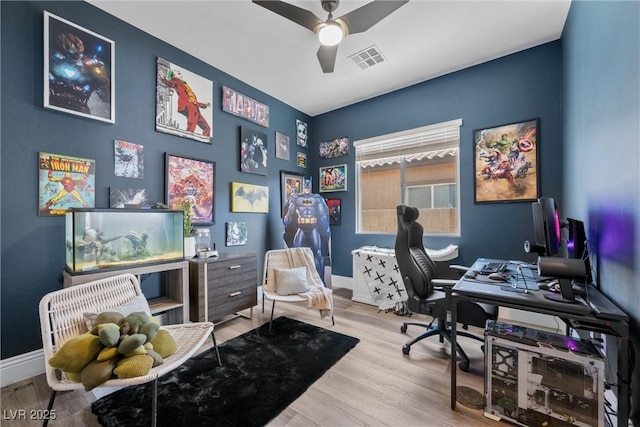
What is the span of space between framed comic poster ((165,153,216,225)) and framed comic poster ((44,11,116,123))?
655 mm

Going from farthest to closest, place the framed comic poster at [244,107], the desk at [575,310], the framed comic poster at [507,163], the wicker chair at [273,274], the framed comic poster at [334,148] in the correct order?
the framed comic poster at [334,148] < the framed comic poster at [244,107] < the framed comic poster at [507,163] < the wicker chair at [273,274] < the desk at [575,310]

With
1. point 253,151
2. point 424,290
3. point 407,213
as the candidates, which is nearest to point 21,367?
point 253,151

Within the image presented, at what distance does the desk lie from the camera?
3.30 ft

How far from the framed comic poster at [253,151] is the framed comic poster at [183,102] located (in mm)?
465

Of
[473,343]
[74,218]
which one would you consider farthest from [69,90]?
[473,343]

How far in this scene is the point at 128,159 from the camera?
2.27 meters

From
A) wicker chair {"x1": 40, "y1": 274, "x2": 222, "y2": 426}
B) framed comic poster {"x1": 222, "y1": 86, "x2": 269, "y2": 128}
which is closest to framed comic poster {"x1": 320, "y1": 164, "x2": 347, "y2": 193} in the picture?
framed comic poster {"x1": 222, "y1": 86, "x2": 269, "y2": 128}

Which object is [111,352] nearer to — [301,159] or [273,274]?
[273,274]

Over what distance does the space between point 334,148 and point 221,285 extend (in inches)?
111

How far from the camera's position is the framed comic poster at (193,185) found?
8.39 ft

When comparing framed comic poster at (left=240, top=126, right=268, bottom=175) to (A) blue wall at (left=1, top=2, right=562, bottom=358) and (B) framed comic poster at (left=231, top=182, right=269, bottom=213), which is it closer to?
(A) blue wall at (left=1, top=2, right=562, bottom=358)

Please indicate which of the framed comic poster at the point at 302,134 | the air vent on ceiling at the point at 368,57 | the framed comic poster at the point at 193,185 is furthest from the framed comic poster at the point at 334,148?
the framed comic poster at the point at 193,185

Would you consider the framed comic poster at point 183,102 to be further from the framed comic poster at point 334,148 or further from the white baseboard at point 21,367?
the white baseboard at point 21,367

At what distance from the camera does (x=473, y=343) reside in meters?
2.23
